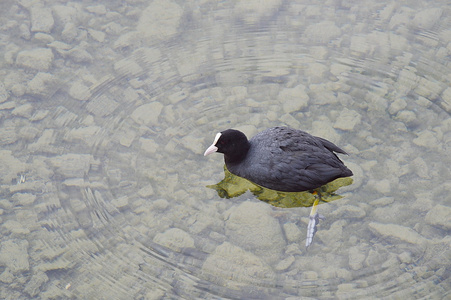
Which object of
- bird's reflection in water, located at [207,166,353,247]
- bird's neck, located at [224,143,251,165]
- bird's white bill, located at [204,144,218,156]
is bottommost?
bird's reflection in water, located at [207,166,353,247]

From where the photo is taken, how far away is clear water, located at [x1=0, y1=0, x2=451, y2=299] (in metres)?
4.72

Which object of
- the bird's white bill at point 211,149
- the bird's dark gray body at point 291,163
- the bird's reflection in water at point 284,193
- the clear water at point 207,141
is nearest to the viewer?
the clear water at point 207,141

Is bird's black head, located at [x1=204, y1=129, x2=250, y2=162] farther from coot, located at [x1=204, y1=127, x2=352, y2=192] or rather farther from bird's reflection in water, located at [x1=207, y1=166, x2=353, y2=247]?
bird's reflection in water, located at [x1=207, y1=166, x2=353, y2=247]

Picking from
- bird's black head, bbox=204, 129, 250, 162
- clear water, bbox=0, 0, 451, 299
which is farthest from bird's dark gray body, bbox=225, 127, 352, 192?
clear water, bbox=0, 0, 451, 299

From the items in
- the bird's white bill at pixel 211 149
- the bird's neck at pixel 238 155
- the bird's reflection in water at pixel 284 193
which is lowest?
the bird's reflection in water at pixel 284 193

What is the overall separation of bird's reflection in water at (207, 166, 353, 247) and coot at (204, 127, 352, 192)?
128 mm

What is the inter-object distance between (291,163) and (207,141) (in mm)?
1133

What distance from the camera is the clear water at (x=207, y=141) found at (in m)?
4.72

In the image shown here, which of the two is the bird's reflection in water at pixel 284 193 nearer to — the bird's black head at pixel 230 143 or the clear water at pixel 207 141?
the clear water at pixel 207 141

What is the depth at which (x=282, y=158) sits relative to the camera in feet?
17.5

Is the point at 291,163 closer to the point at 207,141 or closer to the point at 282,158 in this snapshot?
the point at 282,158

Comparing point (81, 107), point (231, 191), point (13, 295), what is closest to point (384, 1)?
point (231, 191)

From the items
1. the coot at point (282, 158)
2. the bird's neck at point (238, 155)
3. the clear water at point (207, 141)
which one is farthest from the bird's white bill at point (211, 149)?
the clear water at point (207, 141)

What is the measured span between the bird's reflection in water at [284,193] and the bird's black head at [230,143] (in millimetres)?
347
